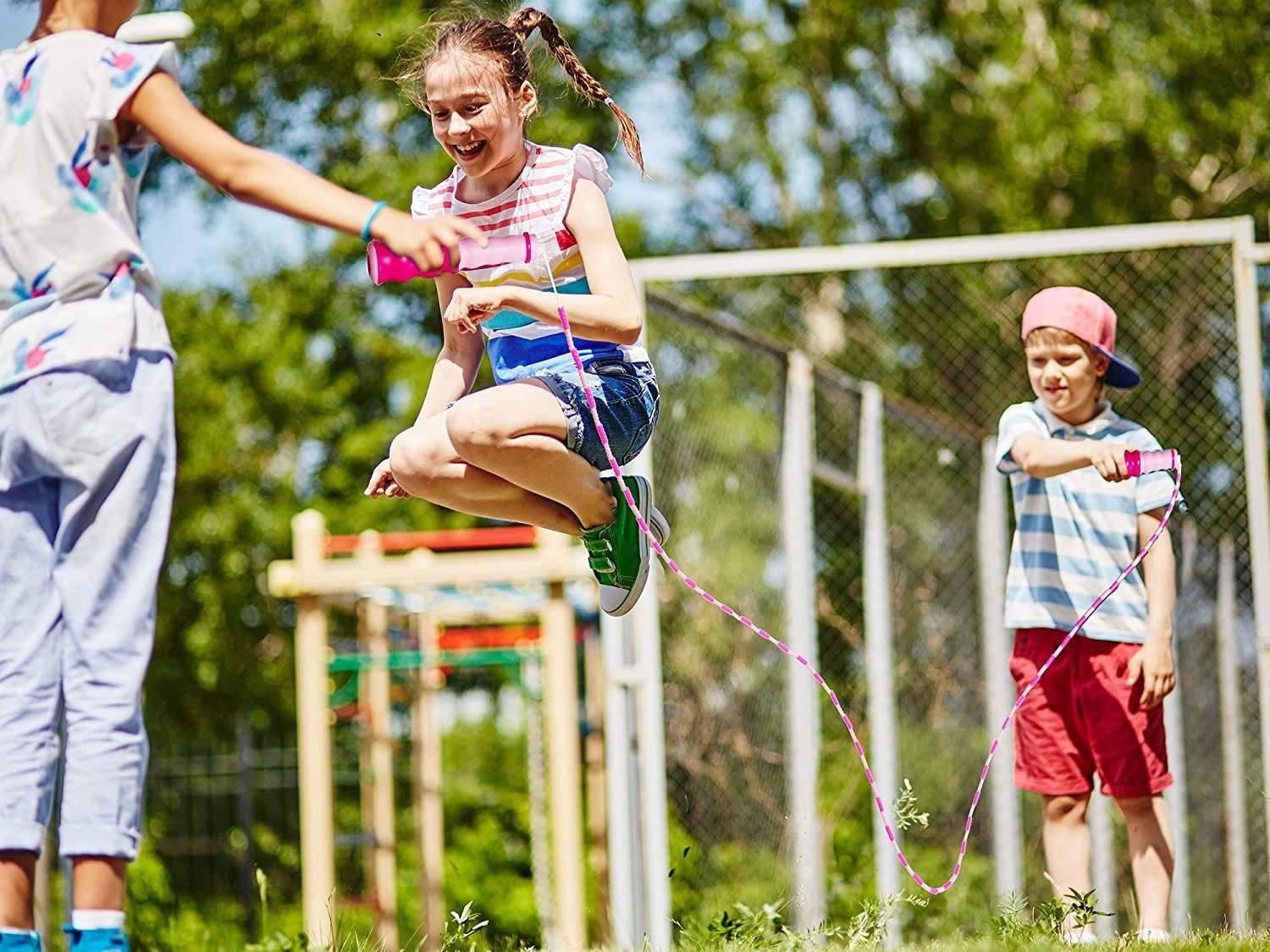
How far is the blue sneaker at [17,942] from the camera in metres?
2.64

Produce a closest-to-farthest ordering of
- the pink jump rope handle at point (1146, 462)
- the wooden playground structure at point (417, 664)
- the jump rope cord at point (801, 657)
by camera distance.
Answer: the jump rope cord at point (801, 657), the pink jump rope handle at point (1146, 462), the wooden playground structure at point (417, 664)

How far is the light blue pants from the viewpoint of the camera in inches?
106

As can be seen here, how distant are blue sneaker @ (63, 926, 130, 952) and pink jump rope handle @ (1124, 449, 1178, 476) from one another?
88.9 inches

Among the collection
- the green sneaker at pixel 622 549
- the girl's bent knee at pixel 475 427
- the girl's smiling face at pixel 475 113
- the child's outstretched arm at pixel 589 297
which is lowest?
the green sneaker at pixel 622 549

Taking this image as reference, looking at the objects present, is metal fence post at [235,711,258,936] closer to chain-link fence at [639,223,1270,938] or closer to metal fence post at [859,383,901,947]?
chain-link fence at [639,223,1270,938]

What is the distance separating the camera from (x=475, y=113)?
3631 mm

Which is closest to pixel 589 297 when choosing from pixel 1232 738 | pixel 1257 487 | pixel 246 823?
pixel 1257 487

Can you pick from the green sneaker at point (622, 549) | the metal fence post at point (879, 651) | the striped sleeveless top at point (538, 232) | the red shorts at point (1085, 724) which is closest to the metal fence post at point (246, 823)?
the metal fence post at point (879, 651)

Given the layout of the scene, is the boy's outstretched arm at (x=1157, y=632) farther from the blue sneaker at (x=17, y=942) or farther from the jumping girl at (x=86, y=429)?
the blue sneaker at (x=17, y=942)

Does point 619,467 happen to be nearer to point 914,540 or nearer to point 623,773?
point 623,773

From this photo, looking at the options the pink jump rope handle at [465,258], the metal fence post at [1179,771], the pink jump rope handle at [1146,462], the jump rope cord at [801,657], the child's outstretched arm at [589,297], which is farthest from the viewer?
the metal fence post at [1179,771]

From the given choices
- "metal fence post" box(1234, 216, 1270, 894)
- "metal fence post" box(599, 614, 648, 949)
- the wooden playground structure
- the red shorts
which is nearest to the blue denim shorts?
the red shorts

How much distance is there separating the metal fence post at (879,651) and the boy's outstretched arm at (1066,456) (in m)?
2.76

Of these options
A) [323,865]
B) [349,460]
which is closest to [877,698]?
[323,865]
